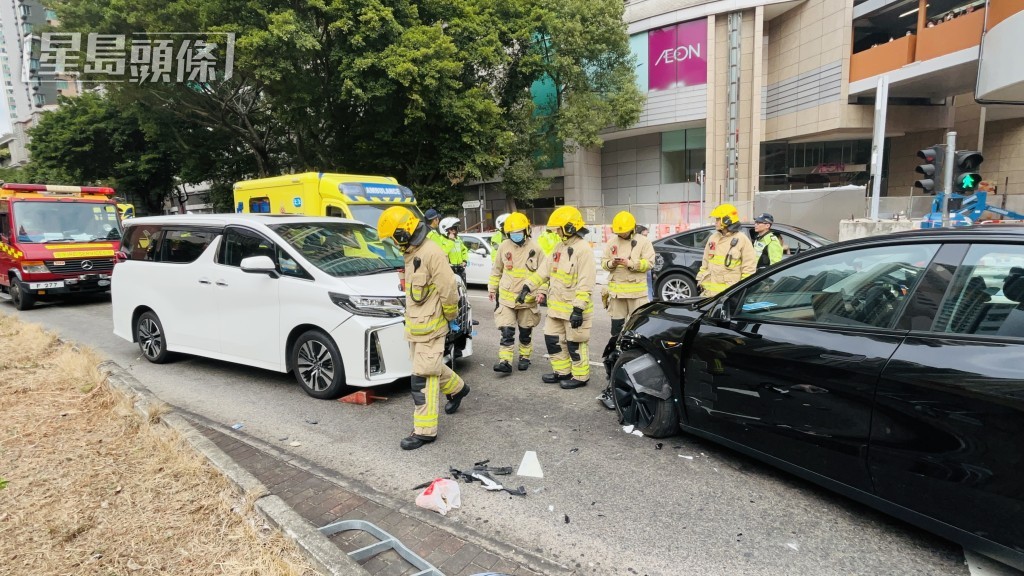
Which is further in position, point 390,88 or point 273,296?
point 390,88

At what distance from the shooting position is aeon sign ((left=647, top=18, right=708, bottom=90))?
2503 cm

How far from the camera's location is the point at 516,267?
5.96m

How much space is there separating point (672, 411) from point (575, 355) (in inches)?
61.6

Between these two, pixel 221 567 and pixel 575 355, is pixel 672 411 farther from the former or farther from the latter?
pixel 221 567

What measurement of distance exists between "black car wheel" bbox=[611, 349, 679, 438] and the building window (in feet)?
84.9

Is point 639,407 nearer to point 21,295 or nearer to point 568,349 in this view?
point 568,349

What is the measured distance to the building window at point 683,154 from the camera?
28000mm

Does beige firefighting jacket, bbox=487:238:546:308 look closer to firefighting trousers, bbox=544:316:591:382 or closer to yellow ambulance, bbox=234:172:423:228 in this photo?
firefighting trousers, bbox=544:316:591:382

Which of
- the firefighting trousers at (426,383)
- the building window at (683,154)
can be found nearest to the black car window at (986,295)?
the firefighting trousers at (426,383)

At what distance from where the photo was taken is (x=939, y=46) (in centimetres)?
1905

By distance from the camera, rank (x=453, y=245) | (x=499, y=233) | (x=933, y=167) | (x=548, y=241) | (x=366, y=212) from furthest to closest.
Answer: (x=366, y=212) → (x=499, y=233) → (x=453, y=245) → (x=933, y=167) → (x=548, y=241)

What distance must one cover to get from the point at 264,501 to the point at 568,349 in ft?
10.3

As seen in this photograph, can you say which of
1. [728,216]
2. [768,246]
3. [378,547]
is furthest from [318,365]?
[768,246]
